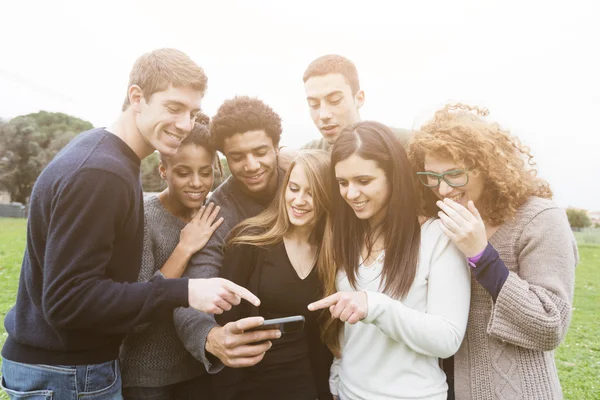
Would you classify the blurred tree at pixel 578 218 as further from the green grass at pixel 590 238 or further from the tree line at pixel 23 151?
the tree line at pixel 23 151

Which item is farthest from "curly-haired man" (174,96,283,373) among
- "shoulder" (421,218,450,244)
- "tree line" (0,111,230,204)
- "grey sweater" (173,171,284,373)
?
"tree line" (0,111,230,204)

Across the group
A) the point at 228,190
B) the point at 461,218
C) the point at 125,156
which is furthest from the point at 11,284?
the point at 461,218

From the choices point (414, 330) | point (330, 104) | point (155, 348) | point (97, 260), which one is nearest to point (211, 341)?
point (155, 348)

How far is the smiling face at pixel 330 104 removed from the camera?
5262 millimetres

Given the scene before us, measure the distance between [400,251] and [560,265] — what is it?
96cm

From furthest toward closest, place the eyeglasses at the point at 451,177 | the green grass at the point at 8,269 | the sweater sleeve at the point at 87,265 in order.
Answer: the green grass at the point at 8,269
the eyeglasses at the point at 451,177
the sweater sleeve at the point at 87,265

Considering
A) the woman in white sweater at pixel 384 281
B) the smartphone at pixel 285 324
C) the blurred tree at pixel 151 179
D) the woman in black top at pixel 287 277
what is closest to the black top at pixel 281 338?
the woman in black top at pixel 287 277

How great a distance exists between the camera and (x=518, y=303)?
103 inches

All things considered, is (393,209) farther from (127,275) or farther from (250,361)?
(127,275)

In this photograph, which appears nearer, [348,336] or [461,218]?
[461,218]

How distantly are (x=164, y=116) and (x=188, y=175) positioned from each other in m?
0.99

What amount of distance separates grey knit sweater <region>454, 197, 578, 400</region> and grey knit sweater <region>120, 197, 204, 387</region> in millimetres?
2049

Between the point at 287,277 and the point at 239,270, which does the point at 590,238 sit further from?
the point at 239,270

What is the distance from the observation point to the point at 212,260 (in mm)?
3621
